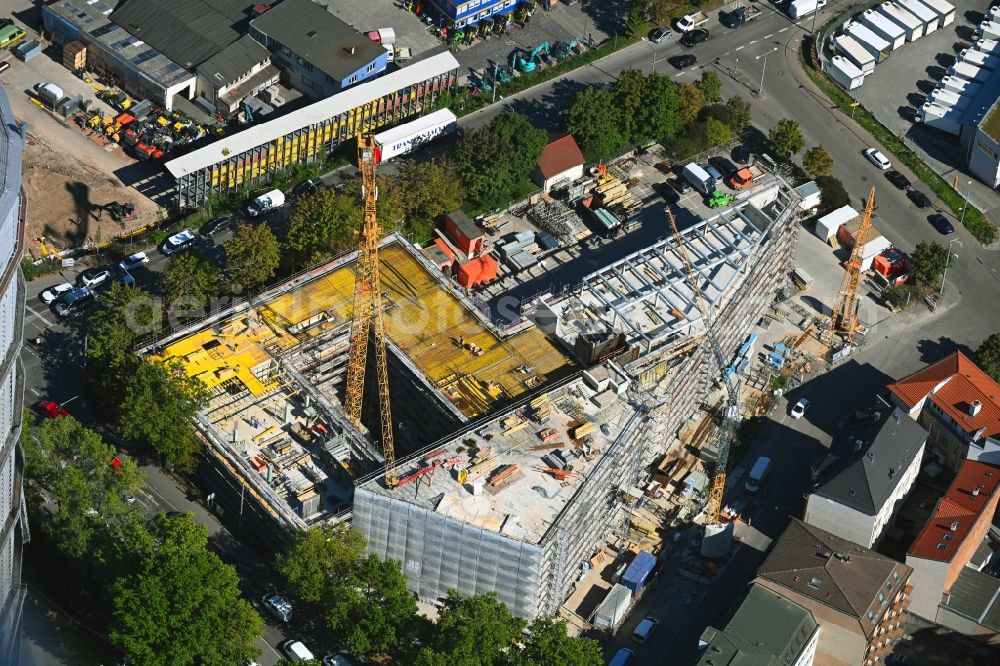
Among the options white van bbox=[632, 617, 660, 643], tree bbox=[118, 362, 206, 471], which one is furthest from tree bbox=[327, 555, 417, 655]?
tree bbox=[118, 362, 206, 471]

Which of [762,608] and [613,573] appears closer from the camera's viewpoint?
[762,608]

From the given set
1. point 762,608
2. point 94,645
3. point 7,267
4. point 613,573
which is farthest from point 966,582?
point 7,267

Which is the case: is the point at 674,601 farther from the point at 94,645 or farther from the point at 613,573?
the point at 94,645

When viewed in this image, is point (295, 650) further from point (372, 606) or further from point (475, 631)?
point (475, 631)

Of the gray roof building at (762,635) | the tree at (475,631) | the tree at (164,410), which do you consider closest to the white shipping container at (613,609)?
the gray roof building at (762,635)

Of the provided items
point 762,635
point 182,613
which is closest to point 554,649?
point 762,635

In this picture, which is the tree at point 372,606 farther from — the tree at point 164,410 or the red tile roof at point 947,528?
the red tile roof at point 947,528

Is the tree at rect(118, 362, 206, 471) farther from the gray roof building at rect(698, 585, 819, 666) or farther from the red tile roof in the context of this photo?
the red tile roof
